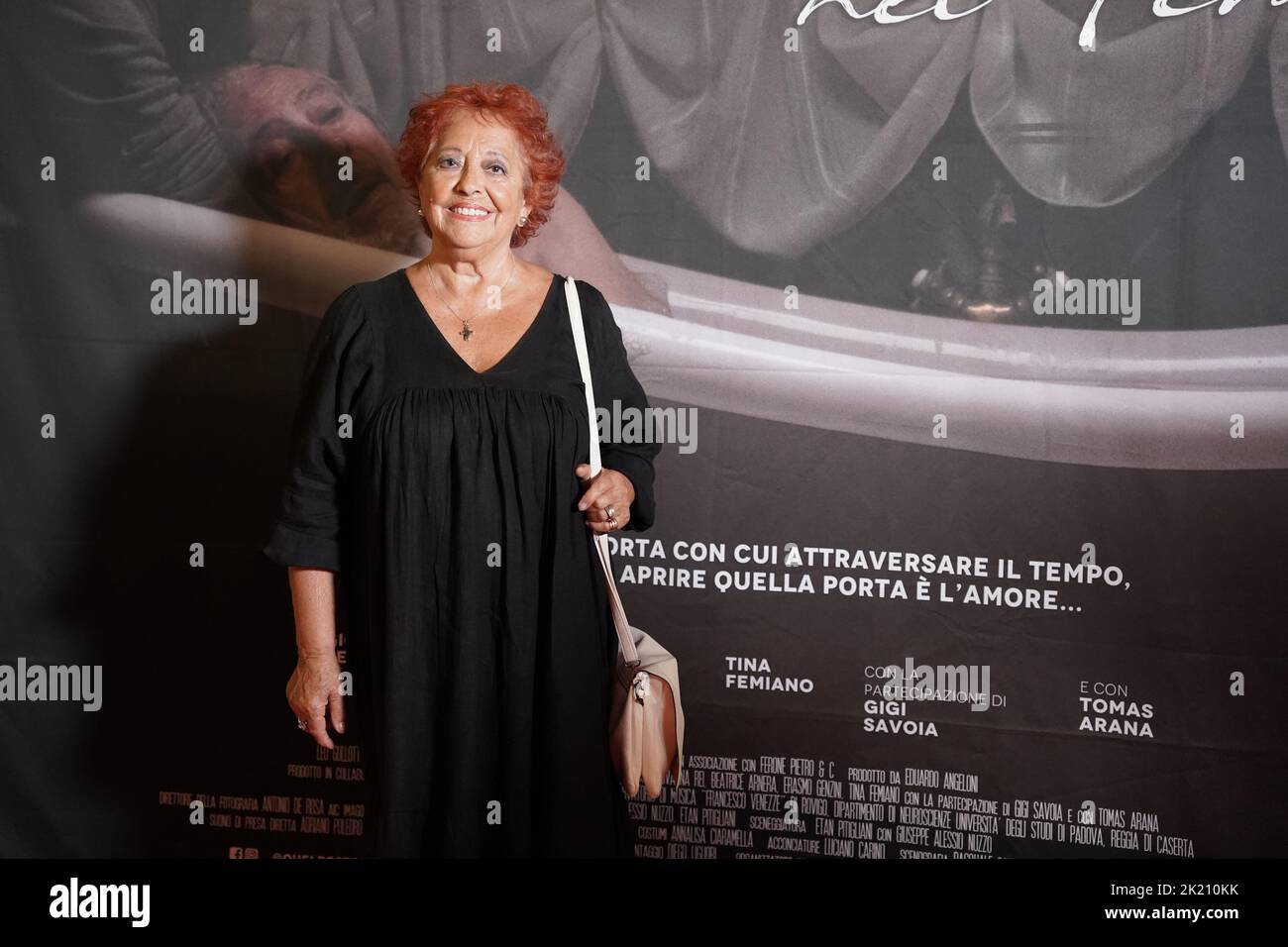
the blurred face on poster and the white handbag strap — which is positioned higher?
the blurred face on poster

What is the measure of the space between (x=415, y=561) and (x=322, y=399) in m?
0.35

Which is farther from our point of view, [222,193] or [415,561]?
[222,193]

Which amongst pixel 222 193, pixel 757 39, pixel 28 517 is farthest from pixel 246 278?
pixel 757 39

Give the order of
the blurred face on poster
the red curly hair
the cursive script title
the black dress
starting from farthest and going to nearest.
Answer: the blurred face on poster, the cursive script title, the red curly hair, the black dress

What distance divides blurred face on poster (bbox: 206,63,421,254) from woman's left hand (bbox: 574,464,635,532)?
1.07 meters

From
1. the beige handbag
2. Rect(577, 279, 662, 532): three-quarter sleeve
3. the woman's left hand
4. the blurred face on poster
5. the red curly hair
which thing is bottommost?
the beige handbag

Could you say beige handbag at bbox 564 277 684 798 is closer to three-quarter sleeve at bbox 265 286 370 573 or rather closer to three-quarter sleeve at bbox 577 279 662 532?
three-quarter sleeve at bbox 577 279 662 532

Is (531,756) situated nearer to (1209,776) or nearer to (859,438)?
(859,438)

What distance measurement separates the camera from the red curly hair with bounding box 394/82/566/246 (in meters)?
1.94

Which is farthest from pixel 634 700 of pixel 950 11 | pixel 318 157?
pixel 950 11

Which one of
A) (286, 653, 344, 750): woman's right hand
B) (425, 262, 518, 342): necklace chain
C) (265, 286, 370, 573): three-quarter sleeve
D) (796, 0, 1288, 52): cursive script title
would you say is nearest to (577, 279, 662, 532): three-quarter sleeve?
(425, 262, 518, 342): necklace chain

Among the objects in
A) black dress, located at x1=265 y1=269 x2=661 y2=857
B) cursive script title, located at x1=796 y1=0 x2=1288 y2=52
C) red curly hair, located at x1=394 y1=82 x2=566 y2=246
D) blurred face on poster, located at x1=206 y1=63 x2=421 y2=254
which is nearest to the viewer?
black dress, located at x1=265 y1=269 x2=661 y2=857

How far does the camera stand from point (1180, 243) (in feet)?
7.78

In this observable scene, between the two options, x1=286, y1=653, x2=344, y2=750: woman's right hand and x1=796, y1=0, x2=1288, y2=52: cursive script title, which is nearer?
x1=286, y1=653, x2=344, y2=750: woman's right hand
